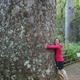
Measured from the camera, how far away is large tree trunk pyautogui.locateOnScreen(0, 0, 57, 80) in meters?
4.11

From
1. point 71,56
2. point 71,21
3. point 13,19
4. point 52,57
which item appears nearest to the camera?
point 13,19

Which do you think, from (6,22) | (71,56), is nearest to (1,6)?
(6,22)

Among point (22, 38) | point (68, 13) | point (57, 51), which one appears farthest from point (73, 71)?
point (68, 13)

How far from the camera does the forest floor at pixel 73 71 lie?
346 inches

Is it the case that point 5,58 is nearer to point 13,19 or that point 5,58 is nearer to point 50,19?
point 13,19

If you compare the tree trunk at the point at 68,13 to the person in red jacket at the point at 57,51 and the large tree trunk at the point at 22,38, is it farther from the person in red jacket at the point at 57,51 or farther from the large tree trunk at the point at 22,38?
the large tree trunk at the point at 22,38

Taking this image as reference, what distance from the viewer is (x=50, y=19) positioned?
14.3 feet

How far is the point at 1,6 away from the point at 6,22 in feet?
0.80

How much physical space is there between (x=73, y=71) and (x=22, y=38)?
5.96 metres

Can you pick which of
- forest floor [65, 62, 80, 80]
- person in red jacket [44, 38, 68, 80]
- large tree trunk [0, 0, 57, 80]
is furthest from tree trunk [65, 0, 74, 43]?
large tree trunk [0, 0, 57, 80]

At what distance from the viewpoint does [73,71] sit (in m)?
9.81

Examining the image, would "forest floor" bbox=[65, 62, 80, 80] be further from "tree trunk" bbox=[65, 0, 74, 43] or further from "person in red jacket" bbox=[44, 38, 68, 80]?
"tree trunk" bbox=[65, 0, 74, 43]

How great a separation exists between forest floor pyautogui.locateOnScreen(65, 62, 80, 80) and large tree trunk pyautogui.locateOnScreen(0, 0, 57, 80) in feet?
14.9

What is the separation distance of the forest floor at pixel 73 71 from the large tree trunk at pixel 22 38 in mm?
4548
